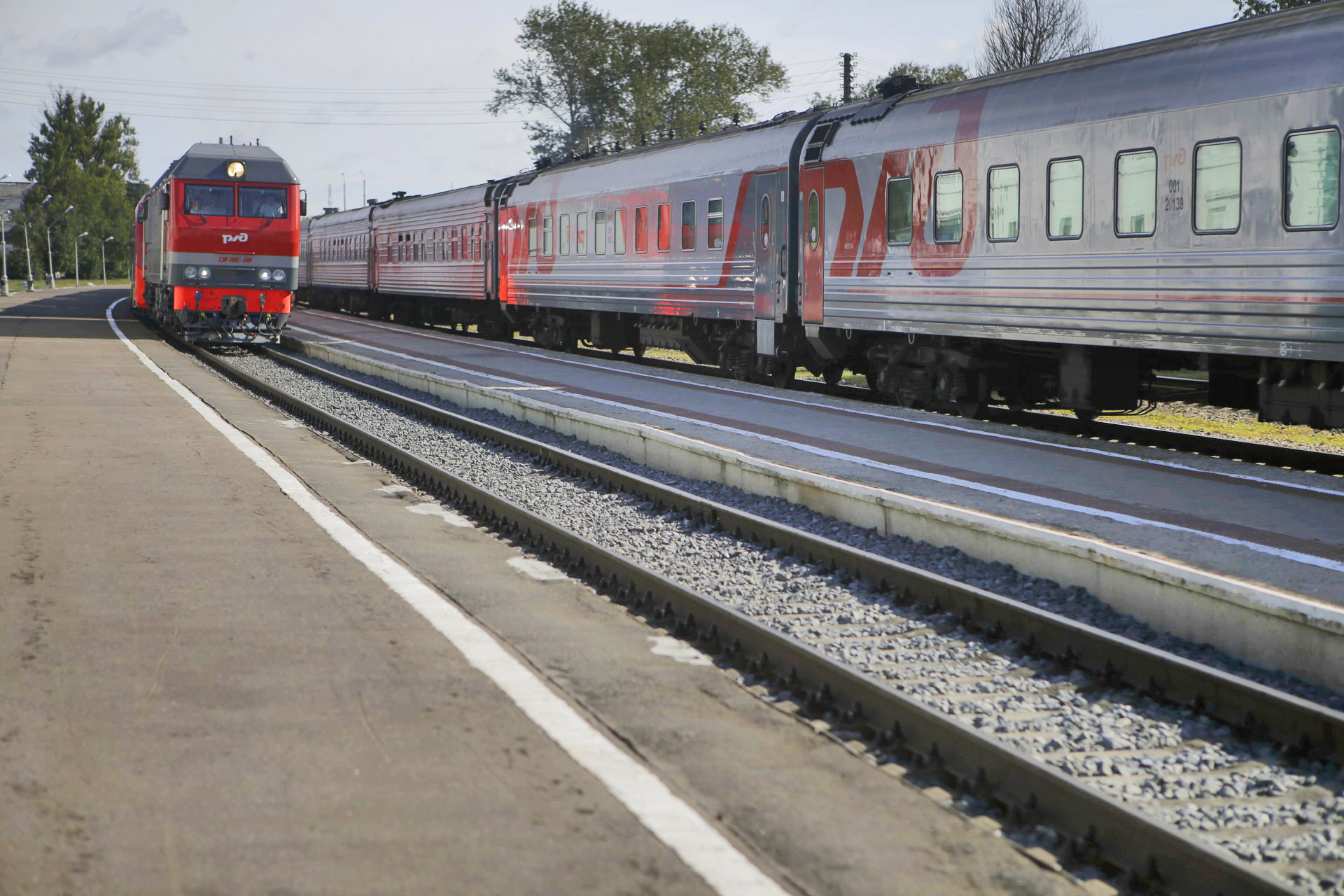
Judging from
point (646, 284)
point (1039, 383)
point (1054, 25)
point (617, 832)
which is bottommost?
point (617, 832)

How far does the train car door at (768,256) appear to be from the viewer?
710 inches

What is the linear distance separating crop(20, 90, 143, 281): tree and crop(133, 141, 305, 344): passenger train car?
8504cm

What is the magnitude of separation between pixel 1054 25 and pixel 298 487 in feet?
128

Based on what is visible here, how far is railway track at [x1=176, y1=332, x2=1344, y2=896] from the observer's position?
13.2ft

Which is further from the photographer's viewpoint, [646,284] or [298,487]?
[646,284]

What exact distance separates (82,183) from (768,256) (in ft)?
348

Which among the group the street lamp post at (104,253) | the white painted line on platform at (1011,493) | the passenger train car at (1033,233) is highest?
the street lamp post at (104,253)

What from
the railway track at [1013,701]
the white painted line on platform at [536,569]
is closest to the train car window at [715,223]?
the railway track at [1013,701]

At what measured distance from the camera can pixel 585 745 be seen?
466 centimetres

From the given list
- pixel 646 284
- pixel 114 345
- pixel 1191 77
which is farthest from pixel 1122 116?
pixel 114 345

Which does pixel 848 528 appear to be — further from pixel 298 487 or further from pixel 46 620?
pixel 46 620

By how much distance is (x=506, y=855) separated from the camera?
12.2 feet

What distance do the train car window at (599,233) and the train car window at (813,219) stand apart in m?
7.23

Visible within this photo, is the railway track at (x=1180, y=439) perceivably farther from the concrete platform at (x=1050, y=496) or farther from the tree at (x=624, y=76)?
the tree at (x=624, y=76)
